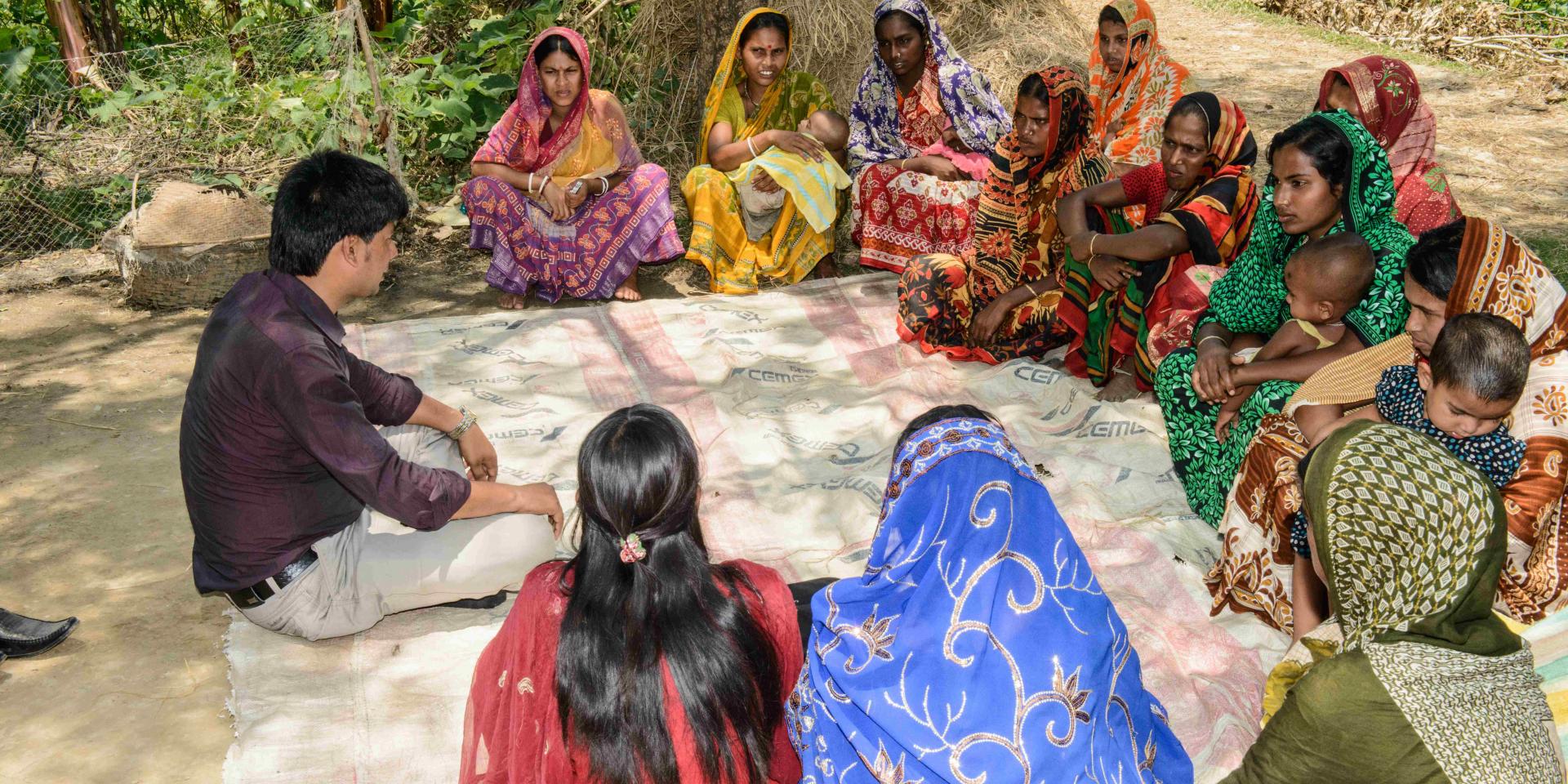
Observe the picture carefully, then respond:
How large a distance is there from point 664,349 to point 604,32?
3.22 metres

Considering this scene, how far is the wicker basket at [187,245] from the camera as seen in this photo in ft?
16.5

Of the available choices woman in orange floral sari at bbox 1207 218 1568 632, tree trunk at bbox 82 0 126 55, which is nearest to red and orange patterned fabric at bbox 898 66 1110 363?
woman in orange floral sari at bbox 1207 218 1568 632

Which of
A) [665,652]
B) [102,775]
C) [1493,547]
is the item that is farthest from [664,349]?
[1493,547]

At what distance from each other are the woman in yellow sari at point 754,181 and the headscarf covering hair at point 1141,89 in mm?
1458

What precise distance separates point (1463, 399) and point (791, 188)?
326 centimetres

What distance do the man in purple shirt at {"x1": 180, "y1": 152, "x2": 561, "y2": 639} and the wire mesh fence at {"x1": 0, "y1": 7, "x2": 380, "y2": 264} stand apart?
321 centimetres

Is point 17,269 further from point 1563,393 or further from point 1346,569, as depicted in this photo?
point 1563,393

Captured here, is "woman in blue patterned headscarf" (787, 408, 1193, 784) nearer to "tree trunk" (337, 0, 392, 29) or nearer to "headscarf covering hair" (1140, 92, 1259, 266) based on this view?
"headscarf covering hair" (1140, 92, 1259, 266)

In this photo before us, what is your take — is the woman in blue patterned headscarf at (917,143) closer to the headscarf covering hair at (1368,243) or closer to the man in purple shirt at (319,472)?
the headscarf covering hair at (1368,243)

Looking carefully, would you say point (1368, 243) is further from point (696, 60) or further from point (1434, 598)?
point (696, 60)

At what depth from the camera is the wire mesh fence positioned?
5672mm

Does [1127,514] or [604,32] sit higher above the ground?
[604,32]

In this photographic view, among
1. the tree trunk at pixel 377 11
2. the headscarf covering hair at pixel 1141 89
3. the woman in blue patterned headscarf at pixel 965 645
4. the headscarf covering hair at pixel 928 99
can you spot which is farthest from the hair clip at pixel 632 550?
the tree trunk at pixel 377 11

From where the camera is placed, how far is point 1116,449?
3.89 metres
